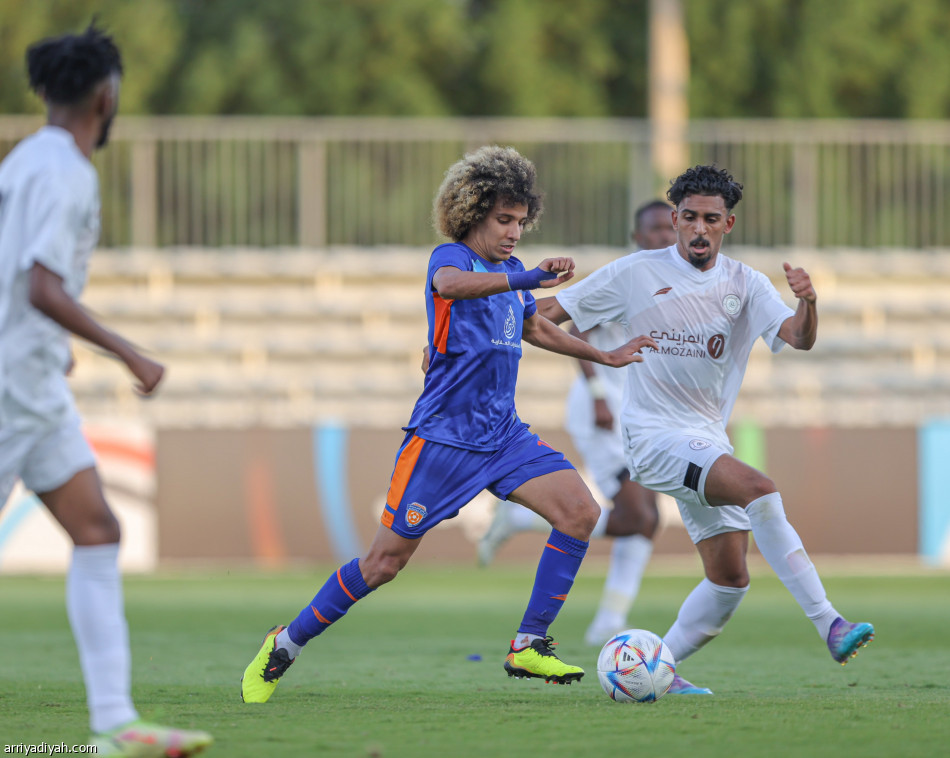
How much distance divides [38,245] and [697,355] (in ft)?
10.3

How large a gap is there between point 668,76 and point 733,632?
15.3 meters

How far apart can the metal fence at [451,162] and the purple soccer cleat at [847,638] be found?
13779mm

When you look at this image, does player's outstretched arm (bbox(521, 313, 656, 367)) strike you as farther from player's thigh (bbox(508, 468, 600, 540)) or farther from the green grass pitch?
the green grass pitch

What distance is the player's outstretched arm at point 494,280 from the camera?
5.31m

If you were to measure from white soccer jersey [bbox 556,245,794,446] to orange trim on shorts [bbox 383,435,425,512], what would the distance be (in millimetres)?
1074

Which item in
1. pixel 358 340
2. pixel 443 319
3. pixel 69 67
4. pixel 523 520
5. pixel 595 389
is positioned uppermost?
pixel 69 67

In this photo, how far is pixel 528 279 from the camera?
531 cm

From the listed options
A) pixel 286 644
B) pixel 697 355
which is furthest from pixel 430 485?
pixel 697 355

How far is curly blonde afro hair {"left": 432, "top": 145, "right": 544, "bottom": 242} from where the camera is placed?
584cm

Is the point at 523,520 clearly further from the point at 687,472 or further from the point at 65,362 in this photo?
the point at 65,362

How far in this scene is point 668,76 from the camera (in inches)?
907

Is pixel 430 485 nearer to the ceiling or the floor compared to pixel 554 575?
nearer to the ceiling

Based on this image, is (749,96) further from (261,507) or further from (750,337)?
(750,337)

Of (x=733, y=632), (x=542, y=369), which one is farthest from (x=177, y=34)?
(x=733, y=632)
